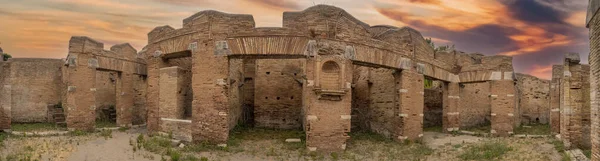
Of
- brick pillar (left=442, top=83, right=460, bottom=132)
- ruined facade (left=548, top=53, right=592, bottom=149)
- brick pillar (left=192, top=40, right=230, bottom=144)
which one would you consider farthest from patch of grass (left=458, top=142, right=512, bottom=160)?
brick pillar (left=192, top=40, right=230, bottom=144)

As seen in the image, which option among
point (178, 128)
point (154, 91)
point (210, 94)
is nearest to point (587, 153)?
point (210, 94)

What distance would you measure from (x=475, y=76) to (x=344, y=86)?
32.8ft

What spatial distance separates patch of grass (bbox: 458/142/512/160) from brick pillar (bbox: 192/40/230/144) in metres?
7.60

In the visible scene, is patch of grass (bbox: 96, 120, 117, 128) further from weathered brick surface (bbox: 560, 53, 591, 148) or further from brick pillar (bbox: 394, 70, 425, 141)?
weathered brick surface (bbox: 560, 53, 591, 148)

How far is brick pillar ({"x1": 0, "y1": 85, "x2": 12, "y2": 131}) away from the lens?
16372mm

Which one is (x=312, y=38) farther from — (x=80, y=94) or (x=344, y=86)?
(x=80, y=94)

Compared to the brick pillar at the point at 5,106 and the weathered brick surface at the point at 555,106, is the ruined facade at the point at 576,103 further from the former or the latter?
the brick pillar at the point at 5,106

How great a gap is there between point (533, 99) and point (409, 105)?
583 inches

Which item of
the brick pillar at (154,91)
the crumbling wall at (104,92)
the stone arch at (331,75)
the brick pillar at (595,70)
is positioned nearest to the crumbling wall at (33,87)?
the crumbling wall at (104,92)

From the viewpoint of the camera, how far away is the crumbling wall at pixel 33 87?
2236cm

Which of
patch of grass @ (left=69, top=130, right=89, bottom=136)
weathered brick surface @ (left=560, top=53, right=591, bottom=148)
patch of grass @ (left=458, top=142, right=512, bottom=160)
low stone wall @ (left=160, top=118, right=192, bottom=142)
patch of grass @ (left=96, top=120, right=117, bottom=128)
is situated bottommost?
patch of grass @ (left=458, top=142, right=512, bottom=160)

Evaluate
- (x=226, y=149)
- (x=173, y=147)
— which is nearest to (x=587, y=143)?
(x=226, y=149)

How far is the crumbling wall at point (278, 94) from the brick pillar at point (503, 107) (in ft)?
29.7

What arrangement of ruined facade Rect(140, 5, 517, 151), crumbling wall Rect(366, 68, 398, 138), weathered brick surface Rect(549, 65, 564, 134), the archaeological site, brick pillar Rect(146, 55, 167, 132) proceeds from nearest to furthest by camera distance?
the archaeological site < ruined facade Rect(140, 5, 517, 151) < brick pillar Rect(146, 55, 167, 132) < crumbling wall Rect(366, 68, 398, 138) < weathered brick surface Rect(549, 65, 564, 134)
